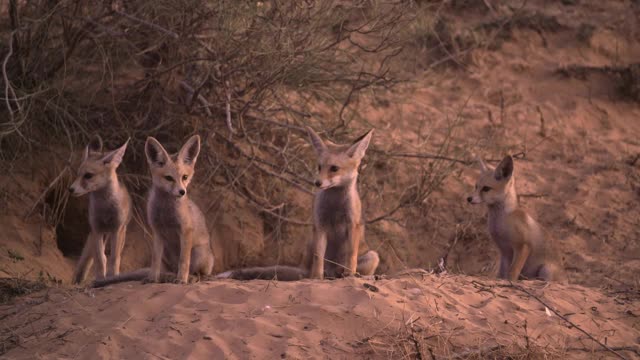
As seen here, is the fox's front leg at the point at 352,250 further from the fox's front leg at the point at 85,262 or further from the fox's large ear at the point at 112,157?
the fox's front leg at the point at 85,262

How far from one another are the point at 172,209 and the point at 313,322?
1670 mm

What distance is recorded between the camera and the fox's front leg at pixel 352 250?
21.8 ft

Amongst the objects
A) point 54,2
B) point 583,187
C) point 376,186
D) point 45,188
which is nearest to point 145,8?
point 54,2

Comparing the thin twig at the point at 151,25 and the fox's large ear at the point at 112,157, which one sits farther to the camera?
the thin twig at the point at 151,25

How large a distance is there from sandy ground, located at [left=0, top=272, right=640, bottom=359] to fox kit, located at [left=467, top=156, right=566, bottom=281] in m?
1.14

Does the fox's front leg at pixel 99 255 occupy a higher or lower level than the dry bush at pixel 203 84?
lower

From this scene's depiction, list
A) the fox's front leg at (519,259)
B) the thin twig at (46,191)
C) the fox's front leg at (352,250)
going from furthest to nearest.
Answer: the thin twig at (46,191) < the fox's front leg at (519,259) < the fox's front leg at (352,250)

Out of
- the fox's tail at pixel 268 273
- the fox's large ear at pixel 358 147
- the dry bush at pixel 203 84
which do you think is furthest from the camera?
the dry bush at pixel 203 84

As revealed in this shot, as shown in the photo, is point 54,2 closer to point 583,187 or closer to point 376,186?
point 376,186

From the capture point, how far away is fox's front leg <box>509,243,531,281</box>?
7395mm

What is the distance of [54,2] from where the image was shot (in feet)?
27.2

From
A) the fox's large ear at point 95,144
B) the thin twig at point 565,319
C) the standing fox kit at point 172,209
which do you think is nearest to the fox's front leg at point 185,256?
the standing fox kit at point 172,209

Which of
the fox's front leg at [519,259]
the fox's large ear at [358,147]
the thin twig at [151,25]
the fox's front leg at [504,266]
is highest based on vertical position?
the thin twig at [151,25]

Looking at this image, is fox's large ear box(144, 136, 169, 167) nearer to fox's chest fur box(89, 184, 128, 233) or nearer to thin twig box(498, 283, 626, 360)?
fox's chest fur box(89, 184, 128, 233)
